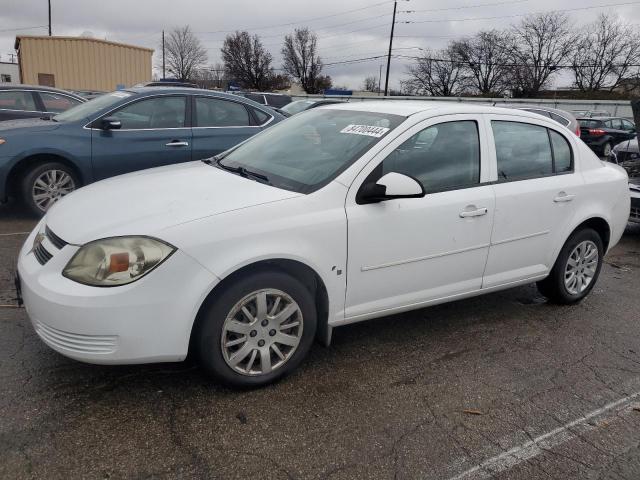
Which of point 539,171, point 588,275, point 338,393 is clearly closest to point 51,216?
point 338,393

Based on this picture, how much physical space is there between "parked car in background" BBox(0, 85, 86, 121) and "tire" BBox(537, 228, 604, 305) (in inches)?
270

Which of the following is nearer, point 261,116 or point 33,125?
point 33,125

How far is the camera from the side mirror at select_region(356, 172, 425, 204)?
3.04m

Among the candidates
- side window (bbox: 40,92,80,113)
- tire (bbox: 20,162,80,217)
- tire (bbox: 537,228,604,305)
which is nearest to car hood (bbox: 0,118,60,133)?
tire (bbox: 20,162,80,217)

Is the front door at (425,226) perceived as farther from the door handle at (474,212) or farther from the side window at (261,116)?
the side window at (261,116)

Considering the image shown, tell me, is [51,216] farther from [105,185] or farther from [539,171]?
[539,171]

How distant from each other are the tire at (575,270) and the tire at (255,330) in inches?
93.0

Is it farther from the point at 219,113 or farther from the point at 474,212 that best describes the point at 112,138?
the point at 474,212

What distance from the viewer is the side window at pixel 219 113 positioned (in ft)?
22.2

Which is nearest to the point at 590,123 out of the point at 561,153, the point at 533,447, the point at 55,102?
the point at 561,153

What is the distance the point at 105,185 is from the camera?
11.4 ft

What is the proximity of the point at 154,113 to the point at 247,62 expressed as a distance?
230ft

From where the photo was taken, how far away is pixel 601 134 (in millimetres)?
19062

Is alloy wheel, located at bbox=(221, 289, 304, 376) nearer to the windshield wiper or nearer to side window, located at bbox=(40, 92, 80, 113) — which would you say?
the windshield wiper
